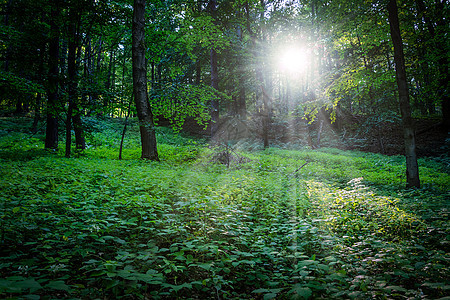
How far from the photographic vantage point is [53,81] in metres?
Result: 7.45

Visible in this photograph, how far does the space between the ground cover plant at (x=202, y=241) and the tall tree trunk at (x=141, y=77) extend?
275 centimetres

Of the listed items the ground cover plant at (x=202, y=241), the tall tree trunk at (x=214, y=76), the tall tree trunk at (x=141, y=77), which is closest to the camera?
the ground cover plant at (x=202, y=241)

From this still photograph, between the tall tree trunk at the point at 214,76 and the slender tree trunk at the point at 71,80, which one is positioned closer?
the slender tree trunk at the point at 71,80

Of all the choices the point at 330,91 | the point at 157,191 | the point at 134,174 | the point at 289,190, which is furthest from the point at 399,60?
the point at 134,174

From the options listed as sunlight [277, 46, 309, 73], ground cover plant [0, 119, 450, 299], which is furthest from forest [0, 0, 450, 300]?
sunlight [277, 46, 309, 73]

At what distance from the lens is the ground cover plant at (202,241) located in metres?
1.96

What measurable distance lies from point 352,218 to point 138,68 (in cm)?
859

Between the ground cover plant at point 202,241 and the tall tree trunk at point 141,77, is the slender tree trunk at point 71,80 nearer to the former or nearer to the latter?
the tall tree trunk at point 141,77

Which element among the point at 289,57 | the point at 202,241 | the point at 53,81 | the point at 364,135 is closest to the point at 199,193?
the point at 202,241

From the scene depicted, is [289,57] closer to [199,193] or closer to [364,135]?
[364,135]

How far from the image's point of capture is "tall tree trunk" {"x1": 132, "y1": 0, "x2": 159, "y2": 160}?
8172 millimetres

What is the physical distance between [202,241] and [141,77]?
A: 297 inches

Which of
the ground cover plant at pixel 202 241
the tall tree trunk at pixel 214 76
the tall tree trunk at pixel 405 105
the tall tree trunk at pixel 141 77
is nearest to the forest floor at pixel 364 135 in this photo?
the tall tree trunk at pixel 214 76

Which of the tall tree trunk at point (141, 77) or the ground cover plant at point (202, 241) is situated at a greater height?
the tall tree trunk at point (141, 77)
